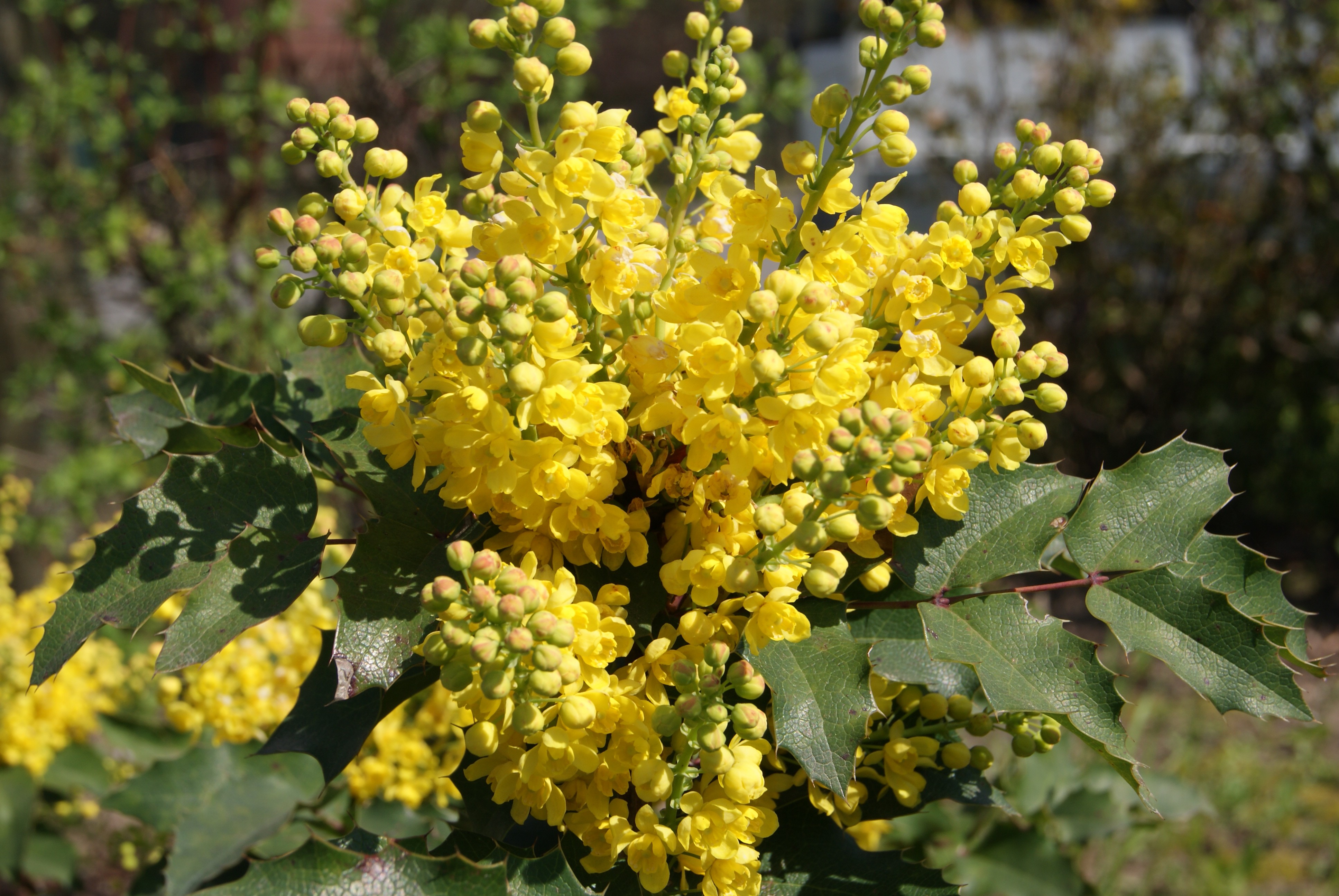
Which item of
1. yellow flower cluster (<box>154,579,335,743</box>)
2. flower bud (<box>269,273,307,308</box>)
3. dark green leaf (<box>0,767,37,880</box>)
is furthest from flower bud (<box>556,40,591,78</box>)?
dark green leaf (<box>0,767,37,880</box>)

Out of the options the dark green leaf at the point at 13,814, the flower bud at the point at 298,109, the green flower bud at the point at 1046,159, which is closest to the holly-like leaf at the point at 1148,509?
the green flower bud at the point at 1046,159

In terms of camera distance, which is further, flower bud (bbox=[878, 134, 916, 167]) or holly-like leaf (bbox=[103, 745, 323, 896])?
holly-like leaf (bbox=[103, 745, 323, 896])

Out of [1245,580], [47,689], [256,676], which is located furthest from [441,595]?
[47,689]

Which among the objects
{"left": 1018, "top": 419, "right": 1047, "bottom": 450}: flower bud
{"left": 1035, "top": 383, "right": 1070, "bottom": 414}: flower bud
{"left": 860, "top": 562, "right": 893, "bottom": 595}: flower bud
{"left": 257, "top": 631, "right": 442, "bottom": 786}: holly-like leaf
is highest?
{"left": 1035, "top": 383, "right": 1070, "bottom": 414}: flower bud

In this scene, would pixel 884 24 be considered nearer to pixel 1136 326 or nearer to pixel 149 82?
pixel 149 82

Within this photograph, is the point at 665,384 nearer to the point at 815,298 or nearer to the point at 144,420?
the point at 815,298

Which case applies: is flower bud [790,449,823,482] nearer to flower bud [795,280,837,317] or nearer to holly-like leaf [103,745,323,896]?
flower bud [795,280,837,317]
